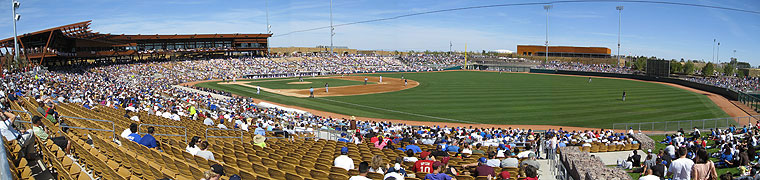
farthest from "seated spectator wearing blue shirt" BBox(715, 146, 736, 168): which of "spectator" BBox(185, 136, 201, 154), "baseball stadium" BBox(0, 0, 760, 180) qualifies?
"spectator" BBox(185, 136, 201, 154)

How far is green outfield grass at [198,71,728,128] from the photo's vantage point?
29.8 metres

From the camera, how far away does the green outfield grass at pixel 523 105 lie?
97.7 feet

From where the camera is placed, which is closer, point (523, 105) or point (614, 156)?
point (614, 156)

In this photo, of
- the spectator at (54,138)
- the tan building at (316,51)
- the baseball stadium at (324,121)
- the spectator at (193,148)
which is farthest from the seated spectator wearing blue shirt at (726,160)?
the tan building at (316,51)

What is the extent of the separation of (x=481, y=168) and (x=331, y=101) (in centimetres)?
3196

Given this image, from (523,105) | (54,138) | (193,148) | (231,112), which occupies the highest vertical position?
(54,138)

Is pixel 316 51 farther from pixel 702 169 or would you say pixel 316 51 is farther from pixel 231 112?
pixel 702 169

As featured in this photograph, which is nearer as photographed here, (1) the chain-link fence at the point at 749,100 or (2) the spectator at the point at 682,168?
(2) the spectator at the point at 682,168

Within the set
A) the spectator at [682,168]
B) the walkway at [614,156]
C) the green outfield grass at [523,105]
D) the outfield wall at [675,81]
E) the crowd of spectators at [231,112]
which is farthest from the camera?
the outfield wall at [675,81]

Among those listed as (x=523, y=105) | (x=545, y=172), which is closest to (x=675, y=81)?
(x=523, y=105)

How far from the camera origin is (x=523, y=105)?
3550 cm

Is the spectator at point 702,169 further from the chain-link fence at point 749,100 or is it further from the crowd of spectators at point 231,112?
the chain-link fence at point 749,100

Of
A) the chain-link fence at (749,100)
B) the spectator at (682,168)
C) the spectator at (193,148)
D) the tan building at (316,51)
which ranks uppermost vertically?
the tan building at (316,51)

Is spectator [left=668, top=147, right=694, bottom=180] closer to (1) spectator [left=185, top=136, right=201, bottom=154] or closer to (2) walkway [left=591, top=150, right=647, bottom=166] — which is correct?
(2) walkway [left=591, top=150, right=647, bottom=166]
